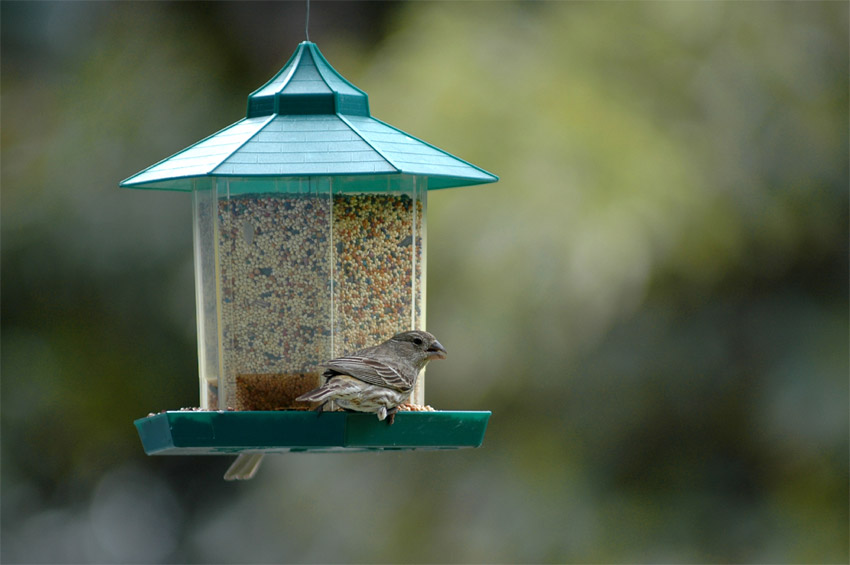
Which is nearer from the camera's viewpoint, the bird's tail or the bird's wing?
the bird's wing

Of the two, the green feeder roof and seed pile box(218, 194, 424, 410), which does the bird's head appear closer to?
seed pile box(218, 194, 424, 410)

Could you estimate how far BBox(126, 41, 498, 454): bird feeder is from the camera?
231 inches

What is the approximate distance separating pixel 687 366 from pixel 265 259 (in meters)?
8.97

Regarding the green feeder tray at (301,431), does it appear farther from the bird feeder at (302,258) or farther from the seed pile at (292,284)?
the seed pile at (292,284)

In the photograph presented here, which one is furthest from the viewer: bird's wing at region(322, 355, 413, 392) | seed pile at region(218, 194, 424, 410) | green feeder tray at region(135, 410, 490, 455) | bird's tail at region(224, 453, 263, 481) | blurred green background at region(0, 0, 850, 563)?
blurred green background at region(0, 0, 850, 563)

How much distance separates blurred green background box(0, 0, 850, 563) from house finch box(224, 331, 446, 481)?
577 cm

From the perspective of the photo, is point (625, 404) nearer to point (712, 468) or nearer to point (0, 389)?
point (712, 468)

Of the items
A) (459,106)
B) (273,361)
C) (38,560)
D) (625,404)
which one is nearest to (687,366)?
(625,404)

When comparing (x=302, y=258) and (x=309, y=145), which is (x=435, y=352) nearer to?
(x=302, y=258)

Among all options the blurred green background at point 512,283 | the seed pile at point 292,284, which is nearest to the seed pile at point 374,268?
the seed pile at point 292,284

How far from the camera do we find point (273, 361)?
6.21 meters

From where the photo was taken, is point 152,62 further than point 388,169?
Yes

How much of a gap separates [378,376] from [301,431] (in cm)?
41

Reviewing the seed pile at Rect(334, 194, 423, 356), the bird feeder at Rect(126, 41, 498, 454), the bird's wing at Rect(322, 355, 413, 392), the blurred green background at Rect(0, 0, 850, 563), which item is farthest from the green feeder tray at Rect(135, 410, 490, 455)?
Result: the blurred green background at Rect(0, 0, 850, 563)
